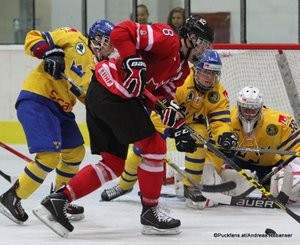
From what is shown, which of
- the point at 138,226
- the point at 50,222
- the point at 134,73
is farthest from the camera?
the point at 138,226

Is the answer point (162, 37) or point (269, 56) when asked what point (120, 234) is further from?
point (269, 56)

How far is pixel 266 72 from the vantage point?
4840 mm

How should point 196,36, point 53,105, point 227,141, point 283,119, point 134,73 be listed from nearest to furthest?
point 134,73, point 196,36, point 53,105, point 227,141, point 283,119

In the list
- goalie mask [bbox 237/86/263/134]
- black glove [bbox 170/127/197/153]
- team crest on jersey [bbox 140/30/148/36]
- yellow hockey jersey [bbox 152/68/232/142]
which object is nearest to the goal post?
goalie mask [bbox 237/86/263/134]

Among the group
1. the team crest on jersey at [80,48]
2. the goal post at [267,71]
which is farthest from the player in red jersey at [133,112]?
the goal post at [267,71]

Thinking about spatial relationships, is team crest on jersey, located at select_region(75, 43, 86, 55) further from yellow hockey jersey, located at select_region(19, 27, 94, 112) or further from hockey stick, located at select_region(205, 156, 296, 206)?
hockey stick, located at select_region(205, 156, 296, 206)

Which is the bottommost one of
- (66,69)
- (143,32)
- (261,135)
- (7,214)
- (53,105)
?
(7,214)

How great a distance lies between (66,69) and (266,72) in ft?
5.08

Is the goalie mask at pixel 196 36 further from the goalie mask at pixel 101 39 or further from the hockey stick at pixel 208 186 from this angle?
the hockey stick at pixel 208 186

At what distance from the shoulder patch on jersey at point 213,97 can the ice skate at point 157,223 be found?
88cm

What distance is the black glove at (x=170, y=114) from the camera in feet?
10.3

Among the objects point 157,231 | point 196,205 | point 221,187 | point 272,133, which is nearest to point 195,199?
point 196,205

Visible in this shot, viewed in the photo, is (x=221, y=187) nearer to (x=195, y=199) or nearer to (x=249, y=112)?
(x=195, y=199)

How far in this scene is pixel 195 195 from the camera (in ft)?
12.8
